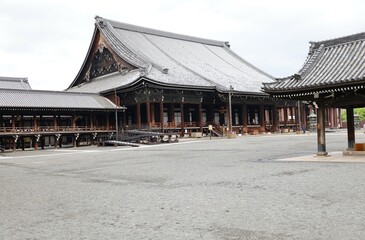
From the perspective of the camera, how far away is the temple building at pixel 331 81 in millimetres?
14758

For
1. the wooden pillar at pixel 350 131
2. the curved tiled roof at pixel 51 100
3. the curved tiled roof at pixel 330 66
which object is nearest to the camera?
the curved tiled roof at pixel 330 66

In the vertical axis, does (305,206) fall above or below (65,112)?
below

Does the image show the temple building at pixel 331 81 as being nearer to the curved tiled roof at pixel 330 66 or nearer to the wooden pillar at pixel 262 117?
the curved tiled roof at pixel 330 66

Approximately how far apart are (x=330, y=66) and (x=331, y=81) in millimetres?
2088

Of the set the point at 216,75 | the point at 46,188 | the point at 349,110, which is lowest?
the point at 46,188

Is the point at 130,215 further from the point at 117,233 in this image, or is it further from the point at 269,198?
the point at 269,198

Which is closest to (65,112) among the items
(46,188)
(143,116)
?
(143,116)

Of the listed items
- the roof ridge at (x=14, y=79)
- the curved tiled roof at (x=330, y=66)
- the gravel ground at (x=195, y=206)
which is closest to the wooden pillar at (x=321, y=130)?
the curved tiled roof at (x=330, y=66)

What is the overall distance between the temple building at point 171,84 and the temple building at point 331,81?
2090cm

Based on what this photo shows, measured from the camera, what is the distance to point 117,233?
18.5 ft

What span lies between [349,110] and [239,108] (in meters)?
31.5

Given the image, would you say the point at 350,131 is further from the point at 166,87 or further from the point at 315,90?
the point at 166,87

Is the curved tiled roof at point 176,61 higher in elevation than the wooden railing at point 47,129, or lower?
higher

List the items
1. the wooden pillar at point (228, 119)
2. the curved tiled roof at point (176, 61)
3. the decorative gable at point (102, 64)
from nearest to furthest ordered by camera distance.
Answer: the curved tiled roof at point (176, 61)
the wooden pillar at point (228, 119)
the decorative gable at point (102, 64)
